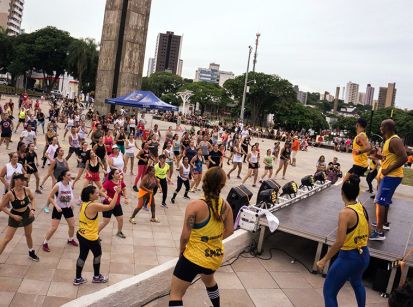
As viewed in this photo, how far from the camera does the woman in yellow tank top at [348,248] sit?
4.36m

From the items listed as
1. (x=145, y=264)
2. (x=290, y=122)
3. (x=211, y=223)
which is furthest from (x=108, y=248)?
(x=290, y=122)

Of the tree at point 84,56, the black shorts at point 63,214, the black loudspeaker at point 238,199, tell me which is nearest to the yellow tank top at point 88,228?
the black shorts at point 63,214

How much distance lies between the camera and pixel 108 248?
A: 7820 millimetres

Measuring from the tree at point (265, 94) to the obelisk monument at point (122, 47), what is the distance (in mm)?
34777

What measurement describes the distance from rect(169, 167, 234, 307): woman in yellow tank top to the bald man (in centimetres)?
347

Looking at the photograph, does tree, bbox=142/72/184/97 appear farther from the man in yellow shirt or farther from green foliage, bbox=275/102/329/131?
the man in yellow shirt

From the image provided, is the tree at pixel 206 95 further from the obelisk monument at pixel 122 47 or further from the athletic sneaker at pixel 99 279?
the athletic sneaker at pixel 99 279

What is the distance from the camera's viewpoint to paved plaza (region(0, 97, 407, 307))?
5703 millimetres

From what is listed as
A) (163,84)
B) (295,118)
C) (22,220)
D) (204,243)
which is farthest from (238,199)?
(163,84)

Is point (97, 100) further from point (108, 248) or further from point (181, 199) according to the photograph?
point (108, 248)

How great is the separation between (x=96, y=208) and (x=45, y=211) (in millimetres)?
4025

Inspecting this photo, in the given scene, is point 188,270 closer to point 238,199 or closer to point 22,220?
point 22,220

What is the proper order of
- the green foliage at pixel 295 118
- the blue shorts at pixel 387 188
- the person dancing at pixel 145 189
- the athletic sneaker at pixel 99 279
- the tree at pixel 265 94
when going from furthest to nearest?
the green foliage at pixel 295 118 < the tree at pixel 265 94 < the person dancing at pixel 145 189 < the blue shorts at pixel 387 188 < the athletic sneaker at pixel 99 279

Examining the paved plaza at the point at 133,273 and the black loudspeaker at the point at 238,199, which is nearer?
the paved plaza at the point at 133,273
